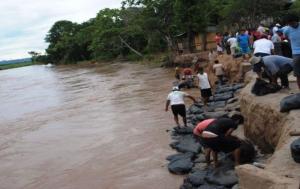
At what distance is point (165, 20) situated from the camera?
41.5m

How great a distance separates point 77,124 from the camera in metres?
19.6

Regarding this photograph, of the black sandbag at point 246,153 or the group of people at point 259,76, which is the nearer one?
the group of people at point 259,76

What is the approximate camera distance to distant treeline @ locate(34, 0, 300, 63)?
34.5 meters

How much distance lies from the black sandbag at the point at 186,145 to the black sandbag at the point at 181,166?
68 cm

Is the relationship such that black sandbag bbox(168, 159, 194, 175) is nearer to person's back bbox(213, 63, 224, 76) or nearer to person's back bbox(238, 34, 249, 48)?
person's back bbox(238, 34, 249, 48)

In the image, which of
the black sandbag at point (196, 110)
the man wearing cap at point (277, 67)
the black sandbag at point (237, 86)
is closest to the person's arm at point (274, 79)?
the man wearing cap at point (277, 67)

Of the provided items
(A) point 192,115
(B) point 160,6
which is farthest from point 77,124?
(B) point 160,6

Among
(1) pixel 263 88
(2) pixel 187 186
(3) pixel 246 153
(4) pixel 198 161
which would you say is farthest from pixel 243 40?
(2) pixel 187 186

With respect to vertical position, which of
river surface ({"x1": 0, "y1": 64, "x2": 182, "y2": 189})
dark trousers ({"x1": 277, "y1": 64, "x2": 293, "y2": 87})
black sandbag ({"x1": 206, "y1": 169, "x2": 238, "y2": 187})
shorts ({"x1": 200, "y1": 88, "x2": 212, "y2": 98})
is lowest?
river surface ({"x1": 0, "y1": 64, "x2": 182, "y2": 189})

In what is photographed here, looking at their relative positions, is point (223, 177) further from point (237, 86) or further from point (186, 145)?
point (237, 86)

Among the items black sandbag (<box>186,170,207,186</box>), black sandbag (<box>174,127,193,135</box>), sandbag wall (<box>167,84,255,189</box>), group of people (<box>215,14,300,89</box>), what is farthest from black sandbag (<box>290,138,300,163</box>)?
black sandbag (<box>174,127,193,135</box>)

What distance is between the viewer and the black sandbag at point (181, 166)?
10.6 metres

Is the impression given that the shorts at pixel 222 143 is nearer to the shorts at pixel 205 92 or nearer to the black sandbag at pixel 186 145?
the black sandbag at pixel 186 145

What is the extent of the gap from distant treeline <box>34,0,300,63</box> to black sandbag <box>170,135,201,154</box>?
20238mm
